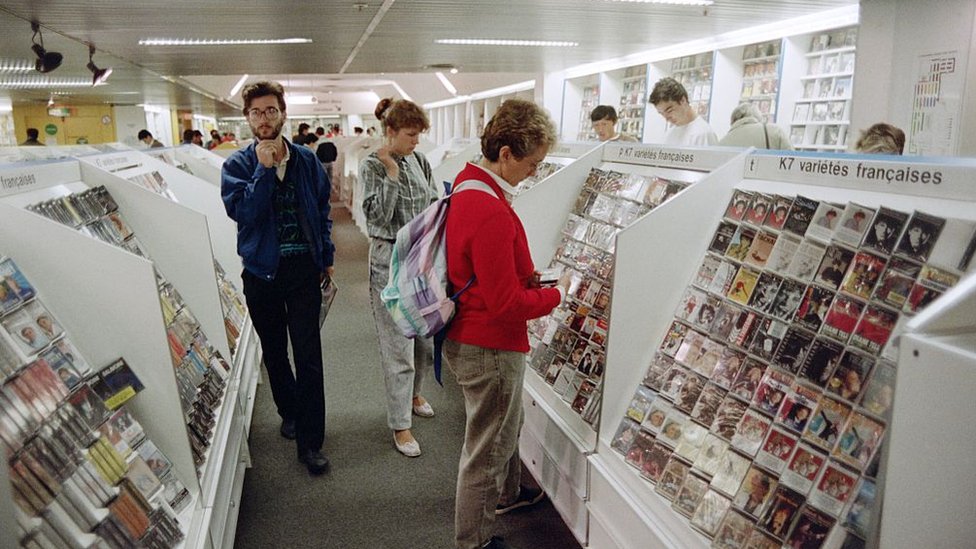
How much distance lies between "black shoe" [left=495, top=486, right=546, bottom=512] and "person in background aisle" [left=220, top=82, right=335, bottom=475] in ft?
2.86

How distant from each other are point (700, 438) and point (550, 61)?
9631 mm

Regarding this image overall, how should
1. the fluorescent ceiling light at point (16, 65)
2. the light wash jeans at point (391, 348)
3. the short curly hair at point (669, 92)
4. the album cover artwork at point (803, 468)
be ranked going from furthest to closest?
the fluorescent ceiling light at point (16, 65), the short curly hair at point (669, 92), the light wash jeans at point (391, 348), the album cover artwork at point (803, 468)

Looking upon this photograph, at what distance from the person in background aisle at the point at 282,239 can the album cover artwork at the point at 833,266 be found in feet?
6.15

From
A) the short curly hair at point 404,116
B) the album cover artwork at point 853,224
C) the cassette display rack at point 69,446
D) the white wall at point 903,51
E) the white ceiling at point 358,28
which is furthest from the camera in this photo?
the white ceiling at point 358,28

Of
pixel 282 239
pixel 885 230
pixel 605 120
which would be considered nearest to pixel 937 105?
pixel 605 120

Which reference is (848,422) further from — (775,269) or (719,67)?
(719,67)

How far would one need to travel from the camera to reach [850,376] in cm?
144

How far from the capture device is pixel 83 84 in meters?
13.1

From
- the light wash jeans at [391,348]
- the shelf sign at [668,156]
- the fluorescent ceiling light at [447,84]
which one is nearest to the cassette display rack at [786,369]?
the shelf sign at [668,156]

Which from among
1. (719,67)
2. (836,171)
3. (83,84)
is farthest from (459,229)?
(83,84)

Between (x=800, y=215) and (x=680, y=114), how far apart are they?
2683 mm

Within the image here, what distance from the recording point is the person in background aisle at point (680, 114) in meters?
4.15

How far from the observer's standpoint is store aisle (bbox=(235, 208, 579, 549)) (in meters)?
2.48

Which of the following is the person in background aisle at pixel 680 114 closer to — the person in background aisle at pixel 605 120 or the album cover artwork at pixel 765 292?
the person in background aisle at pixel 605 120
